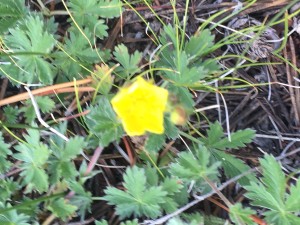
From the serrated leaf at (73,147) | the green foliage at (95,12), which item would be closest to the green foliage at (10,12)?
the green foliage at (95,12)

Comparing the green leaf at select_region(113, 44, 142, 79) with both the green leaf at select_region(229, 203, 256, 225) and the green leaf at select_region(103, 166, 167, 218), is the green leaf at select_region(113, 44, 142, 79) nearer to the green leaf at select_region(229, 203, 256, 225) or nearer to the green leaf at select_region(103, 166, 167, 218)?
the green leaf at select_region(103, 166, 167, 218)

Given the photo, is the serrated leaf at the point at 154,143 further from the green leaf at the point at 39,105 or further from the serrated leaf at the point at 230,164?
the green leaf at the point at 39,105

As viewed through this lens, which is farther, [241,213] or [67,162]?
[67,162]

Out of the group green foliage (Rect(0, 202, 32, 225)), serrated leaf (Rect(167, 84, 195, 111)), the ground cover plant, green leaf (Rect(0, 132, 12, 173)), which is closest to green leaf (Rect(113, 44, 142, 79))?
the ground cover plant

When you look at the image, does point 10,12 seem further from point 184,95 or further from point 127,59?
point 184,95

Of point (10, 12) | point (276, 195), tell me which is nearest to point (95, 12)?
point (10, 12)

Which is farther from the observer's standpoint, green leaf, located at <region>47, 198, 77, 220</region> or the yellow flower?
green leaf, located at <region>47, 198, 77, 220</region>

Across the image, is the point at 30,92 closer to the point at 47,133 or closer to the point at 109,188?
the point at 47,133
